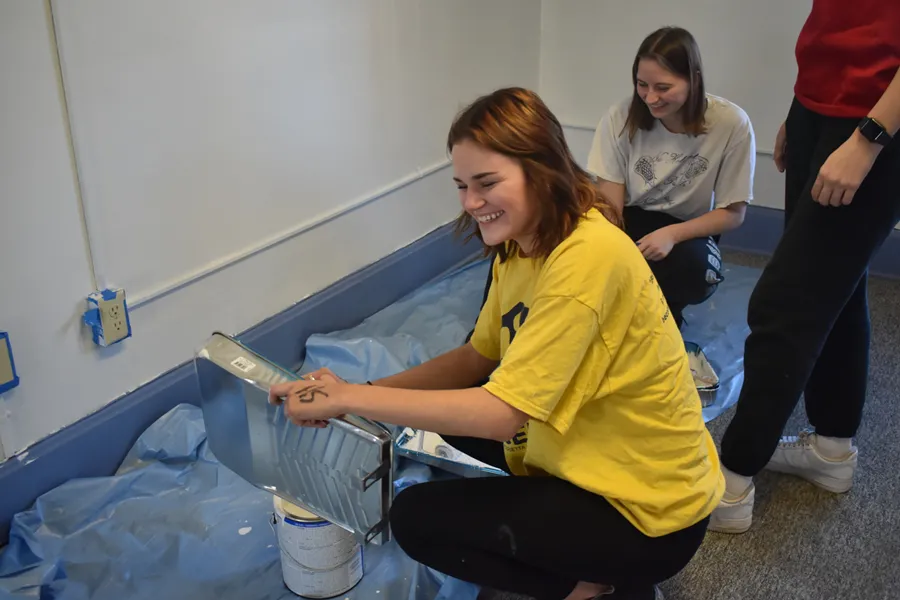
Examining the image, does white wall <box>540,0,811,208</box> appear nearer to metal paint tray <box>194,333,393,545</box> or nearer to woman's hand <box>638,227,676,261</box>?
woman's hand <box>638,227,676,261</box>

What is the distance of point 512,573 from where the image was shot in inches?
44.1

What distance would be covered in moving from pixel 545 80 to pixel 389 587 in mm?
1946

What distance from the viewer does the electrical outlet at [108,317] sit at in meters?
1.46

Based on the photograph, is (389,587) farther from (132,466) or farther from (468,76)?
(468,76)

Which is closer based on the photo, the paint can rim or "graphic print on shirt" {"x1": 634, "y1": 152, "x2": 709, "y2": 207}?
the paint can rim

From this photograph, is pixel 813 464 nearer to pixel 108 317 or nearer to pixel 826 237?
pixel 826 237

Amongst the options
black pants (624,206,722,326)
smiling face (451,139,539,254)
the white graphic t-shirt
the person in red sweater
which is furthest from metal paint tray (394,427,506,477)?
the white graphic t-shirt

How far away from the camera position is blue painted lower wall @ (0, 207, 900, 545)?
4.68ft

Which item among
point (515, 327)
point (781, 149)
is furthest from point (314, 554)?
point (781, 149)

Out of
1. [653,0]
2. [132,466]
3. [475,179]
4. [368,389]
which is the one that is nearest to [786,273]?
[475,179]

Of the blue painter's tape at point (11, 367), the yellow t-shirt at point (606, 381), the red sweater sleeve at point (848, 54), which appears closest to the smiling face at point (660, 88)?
the red sweater sleeve at point (848, 54)

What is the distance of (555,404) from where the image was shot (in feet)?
3.13

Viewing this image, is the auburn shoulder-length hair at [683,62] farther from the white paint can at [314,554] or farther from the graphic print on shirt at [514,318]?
the white paint can at [314,554]

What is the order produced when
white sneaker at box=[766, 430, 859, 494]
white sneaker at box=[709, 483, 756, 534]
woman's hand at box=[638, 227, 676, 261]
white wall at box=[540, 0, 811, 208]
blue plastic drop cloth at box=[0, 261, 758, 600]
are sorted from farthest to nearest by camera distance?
white wall at box=[540, 0, 811, 208] < woman's hand at box=[638, 227, 676, 261] < white sneaker at box=[766, 430, 859, 494] < white sneaker at box=[709, 483, 756, 534] < blue plastic drop cloth at box=[0, 261, 758, 600]
